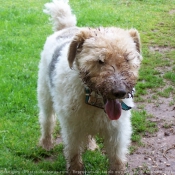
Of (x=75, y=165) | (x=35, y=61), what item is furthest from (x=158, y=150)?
(x=35, y=61)

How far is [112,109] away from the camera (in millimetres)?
3482

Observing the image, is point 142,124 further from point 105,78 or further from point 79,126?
point 105,78

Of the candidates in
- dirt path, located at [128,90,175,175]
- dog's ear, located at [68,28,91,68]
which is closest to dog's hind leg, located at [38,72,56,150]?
dirt path, located at [128,90,175,175]

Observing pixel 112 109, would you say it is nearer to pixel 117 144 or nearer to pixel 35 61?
pixel 117 144

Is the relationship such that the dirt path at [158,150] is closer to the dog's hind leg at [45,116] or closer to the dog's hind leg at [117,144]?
the dog's hind leg at [117,144]

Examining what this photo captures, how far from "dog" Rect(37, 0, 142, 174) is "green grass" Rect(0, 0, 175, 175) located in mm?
703

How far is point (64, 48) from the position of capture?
4.27 metres

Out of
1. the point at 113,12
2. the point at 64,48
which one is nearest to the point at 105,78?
the point at 64,48

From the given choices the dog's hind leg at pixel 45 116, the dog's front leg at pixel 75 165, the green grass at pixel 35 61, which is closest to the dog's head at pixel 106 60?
the dog's front leg at pixel 75 165

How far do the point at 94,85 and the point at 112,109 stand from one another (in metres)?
0.30

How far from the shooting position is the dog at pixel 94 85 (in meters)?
3.30

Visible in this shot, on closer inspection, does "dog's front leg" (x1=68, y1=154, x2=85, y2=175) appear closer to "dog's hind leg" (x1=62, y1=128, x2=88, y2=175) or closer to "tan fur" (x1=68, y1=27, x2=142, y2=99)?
"dog's hind leg" (x1=62, y1=128, x2=88, y2=175)

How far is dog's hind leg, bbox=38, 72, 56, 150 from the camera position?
16.5 ft

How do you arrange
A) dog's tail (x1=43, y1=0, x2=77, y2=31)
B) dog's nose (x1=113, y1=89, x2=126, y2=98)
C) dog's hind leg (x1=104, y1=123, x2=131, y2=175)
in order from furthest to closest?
dog's tail (x1=43, y1=0, x2=77, y2=31) → dog's hind leg (x1=104, y1=123, x2=131, y2=175) → dog's nose (x1=113, y1=89, x2=126, y2=98)
